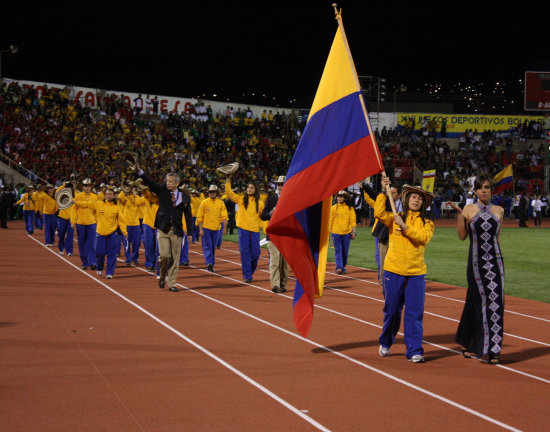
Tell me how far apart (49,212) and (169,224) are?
1102 centimetres

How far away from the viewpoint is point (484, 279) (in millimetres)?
7543

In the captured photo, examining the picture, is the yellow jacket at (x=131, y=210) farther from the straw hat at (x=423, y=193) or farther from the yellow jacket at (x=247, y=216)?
the straw hat at (x=423, y=193)

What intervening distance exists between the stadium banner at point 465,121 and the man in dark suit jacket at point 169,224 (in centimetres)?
4315

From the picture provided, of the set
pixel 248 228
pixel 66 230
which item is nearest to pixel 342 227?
pixel 248 228

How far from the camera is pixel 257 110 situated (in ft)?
172

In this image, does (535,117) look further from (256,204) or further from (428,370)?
(428,370)

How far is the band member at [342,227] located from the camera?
55.3ft

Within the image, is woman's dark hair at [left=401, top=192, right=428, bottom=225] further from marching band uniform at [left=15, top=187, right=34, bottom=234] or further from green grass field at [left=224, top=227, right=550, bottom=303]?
marching band uniform at [left=15, top=187, right=34, bottom=234]

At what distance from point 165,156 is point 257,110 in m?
11.0

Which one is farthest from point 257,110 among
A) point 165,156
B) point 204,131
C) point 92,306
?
point 92,306

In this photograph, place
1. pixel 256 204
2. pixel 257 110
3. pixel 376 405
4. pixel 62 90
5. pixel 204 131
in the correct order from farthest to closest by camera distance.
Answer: pixel 257 110 → pixel 204 131 → pixel 62 90 → pixel 256 204 → pixel 376 405

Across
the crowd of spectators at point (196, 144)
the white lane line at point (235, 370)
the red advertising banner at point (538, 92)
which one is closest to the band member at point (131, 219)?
the white lane line at point (235, 370)

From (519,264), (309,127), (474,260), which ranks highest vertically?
(309,127)

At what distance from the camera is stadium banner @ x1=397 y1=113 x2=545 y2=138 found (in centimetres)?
5525
